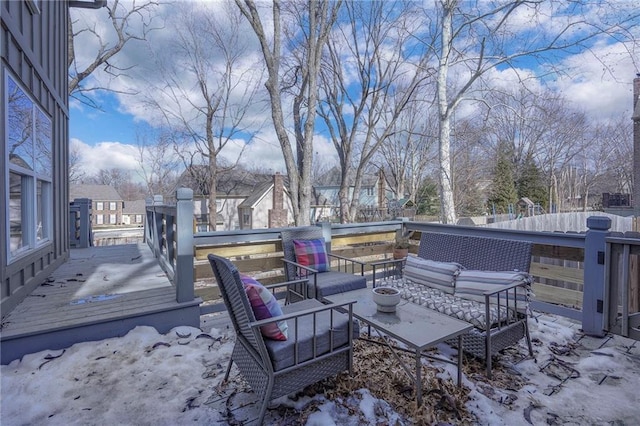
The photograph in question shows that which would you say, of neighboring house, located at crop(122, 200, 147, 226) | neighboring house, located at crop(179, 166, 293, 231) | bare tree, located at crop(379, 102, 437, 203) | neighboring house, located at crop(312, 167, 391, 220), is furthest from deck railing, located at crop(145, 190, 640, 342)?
neighboring house, located at crop(122, 200, 147, 226)

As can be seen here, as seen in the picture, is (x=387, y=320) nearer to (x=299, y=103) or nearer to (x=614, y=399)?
(x=614, y=399)

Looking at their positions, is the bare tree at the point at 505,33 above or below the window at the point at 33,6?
above

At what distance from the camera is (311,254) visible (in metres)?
3.92

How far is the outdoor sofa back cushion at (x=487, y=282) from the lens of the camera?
2.89 meters

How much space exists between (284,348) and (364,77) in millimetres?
12530

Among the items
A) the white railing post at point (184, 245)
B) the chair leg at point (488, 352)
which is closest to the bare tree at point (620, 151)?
the chair leg at point (488, 352)

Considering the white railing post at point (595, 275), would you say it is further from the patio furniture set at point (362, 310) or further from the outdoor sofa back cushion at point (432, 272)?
the outdoor sofa back cushion at point (432, 272)

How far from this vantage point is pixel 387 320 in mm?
2439

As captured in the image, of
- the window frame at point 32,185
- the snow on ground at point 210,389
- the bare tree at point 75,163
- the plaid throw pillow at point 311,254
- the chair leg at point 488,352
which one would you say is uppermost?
the bare tree at point 75,163

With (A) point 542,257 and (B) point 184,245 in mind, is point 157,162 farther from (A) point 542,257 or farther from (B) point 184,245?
(A) point 542,257

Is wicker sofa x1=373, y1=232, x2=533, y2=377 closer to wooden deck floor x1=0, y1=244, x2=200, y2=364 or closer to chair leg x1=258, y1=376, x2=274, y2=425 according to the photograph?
chair leg x1=258, y1=376, x2=274, y2=425

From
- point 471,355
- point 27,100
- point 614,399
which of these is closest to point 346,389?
point 471,355

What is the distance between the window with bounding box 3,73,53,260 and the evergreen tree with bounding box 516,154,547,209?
1020 inches

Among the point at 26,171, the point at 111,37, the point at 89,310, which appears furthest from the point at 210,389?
the point at 111,37
